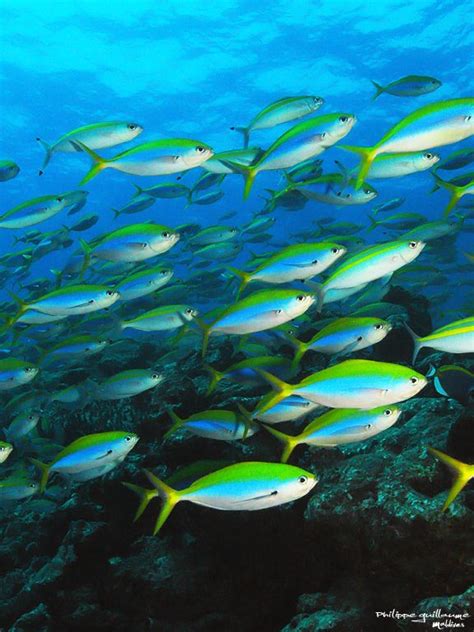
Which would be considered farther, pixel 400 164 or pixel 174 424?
pixel 174 424

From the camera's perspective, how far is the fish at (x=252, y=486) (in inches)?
101

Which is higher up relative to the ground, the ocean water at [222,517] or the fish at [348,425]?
the fish at [348,425]

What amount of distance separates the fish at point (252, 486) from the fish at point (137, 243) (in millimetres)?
2753

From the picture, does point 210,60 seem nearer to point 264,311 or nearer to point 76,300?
point 76,300

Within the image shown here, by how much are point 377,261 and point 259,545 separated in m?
2.74

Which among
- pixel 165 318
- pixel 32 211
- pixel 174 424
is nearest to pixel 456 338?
pixel 174 424

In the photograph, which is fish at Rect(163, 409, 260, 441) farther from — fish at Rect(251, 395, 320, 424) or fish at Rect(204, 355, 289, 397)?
fish at Rect(204, 355, 289, 397)

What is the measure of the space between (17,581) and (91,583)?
118 cm

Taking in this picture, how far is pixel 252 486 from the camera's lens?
8.48 feet

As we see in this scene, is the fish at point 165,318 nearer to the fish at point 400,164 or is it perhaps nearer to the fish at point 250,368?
the fish at point 250,368

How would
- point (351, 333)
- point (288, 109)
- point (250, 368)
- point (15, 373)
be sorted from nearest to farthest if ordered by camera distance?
point (351, 333)
point (250, 368)
point (288, 109)
point (15, 373)

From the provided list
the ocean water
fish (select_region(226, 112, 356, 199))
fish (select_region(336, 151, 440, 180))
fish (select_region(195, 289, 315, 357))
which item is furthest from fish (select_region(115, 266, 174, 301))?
fish (select_region(336, 151, 440, 180))

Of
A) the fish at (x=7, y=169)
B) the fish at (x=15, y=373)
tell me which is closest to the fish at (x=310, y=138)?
the fish at (x=15, y=373)

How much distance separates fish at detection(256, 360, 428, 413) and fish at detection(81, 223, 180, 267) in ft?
8.19
